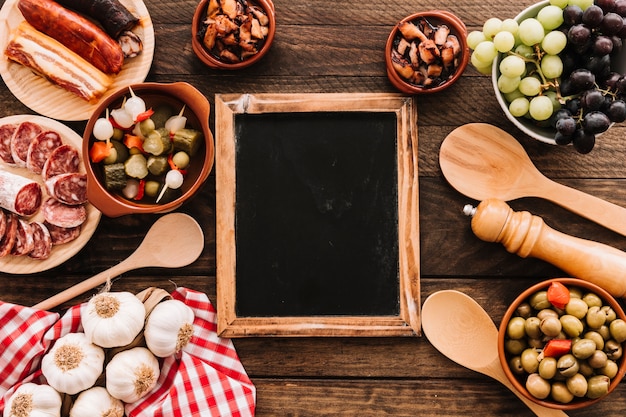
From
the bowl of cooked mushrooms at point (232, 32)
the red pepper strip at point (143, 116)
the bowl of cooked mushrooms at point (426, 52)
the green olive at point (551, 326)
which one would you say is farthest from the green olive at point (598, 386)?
the red pepper strip at point (143, 116)

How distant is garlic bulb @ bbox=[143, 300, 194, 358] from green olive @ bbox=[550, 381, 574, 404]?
76 centimetres

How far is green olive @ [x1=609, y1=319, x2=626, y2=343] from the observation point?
1.10 m

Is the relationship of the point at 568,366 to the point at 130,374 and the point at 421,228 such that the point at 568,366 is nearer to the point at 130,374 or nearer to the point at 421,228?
the point at 421,228

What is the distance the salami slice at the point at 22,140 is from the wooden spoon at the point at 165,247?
0.30 m

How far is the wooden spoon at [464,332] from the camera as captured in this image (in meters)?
1.24

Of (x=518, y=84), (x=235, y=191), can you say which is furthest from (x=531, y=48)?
(x=235, y=191)

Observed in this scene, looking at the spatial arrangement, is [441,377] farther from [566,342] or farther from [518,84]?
[518,84]

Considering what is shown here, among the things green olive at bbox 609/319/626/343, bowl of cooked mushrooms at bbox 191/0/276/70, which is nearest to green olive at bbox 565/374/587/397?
green olive at bbox 609/319/626/343

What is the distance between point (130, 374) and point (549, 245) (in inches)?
36.5

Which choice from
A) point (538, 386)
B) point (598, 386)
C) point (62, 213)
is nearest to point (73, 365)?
point (62, 213)

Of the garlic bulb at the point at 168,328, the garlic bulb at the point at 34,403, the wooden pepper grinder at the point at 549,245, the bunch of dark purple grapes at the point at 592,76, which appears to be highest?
the bunch of dark purple grapes at the point at 592,76

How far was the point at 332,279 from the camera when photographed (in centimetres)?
125

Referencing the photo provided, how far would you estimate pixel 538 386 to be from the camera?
1.11m

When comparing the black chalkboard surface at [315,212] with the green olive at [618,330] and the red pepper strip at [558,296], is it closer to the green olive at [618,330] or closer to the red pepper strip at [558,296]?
the red pepper strip at [558,296]
